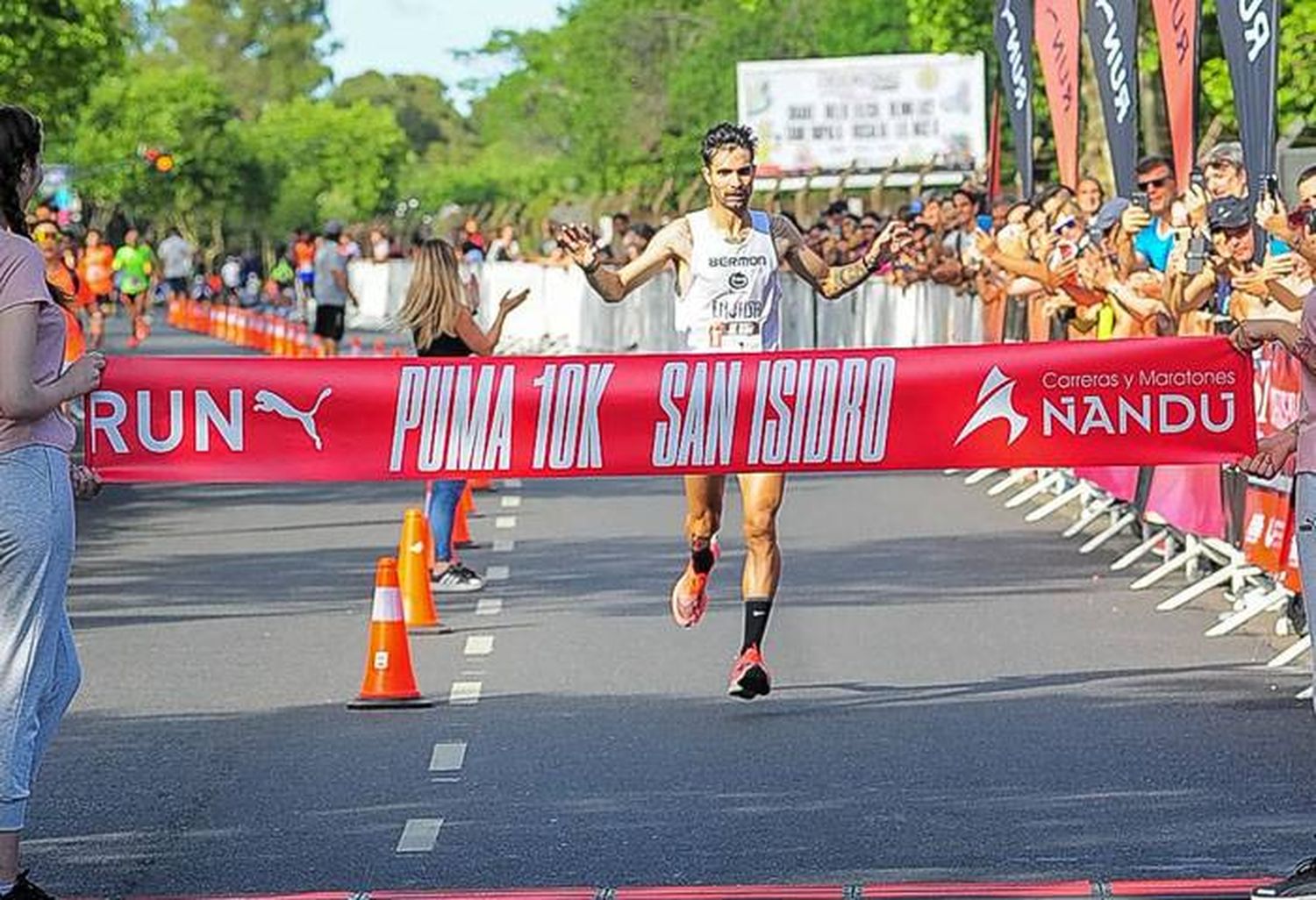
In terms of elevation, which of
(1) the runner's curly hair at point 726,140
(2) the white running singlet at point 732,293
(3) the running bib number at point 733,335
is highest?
(1) the runner's curly hair at point 726,140

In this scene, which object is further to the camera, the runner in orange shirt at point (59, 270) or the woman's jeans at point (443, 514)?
the runner in orange shirt at point (59, 270)

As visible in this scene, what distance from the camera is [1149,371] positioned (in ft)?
34.8

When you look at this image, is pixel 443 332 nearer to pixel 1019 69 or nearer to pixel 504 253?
pixel 1019 69

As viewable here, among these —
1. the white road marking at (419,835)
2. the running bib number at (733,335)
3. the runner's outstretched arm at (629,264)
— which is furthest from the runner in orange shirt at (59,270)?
the white road marking at (419,835)

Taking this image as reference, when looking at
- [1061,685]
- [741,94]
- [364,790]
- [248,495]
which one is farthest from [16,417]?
[741,94]

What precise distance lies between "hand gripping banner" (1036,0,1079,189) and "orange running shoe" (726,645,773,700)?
12.7 meters

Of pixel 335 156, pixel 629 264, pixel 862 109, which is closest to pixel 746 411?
pixel 629 264

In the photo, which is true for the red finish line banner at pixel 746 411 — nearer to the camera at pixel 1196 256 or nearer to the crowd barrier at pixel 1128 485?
the crowd barrier at pixel 1128 485

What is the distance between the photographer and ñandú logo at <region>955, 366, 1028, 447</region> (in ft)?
34.9

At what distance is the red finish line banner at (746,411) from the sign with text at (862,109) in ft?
184

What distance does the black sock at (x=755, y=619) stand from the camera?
1184cm

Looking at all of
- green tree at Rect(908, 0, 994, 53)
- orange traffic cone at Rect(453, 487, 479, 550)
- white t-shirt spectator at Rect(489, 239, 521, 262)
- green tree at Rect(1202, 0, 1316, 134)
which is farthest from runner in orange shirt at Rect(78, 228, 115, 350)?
orange traffic cone at Rect(453, 487, 479, 550)

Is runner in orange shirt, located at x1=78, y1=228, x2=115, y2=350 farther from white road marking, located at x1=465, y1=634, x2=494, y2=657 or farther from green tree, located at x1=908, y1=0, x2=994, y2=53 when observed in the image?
white road marking, located at x1=465, y1=634, x2=494, y2=657

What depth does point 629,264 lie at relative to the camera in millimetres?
11961
